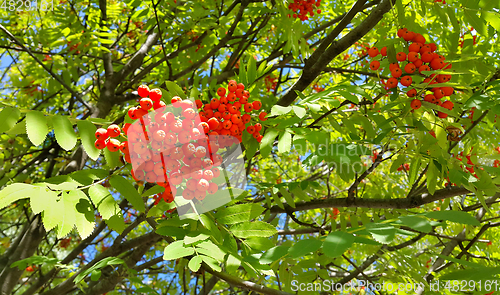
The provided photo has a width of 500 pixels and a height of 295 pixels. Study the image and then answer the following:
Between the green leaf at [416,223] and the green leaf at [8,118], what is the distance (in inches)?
67.5

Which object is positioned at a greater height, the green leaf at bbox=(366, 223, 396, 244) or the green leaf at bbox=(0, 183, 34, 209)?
the green leaf at bbox=(0, 183, 34, 209)

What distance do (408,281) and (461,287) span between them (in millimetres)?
355

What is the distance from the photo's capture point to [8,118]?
1.48 m

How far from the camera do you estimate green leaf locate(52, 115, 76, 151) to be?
148cm

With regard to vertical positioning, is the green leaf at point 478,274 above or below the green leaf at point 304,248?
below

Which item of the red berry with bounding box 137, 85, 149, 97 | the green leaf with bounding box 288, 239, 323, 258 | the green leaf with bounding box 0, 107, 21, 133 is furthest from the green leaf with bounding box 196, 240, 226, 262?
the green leaf with bounding box 0, 107, 21, 133

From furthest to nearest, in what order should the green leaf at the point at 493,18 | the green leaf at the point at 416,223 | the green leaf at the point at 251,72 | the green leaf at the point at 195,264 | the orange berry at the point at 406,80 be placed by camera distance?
the green leaf at the point at 251,72 → the orange berry at the point at 406,80 → the green leaf at the point at 493,18 → the green leaf at the point at 195,264 → the green leaf at the point at 416,223

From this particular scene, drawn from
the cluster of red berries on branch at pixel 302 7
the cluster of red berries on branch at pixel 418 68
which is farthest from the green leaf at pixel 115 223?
the cluster of red berries on branch at pixel 302 7

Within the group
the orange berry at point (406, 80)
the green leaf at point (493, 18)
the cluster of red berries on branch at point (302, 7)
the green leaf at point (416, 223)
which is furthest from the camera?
the cluster of red berries on branch at point (302, 7)

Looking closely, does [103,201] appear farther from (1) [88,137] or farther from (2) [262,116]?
(2) [262,116]

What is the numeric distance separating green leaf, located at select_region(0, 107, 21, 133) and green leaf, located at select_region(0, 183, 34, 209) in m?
0.30

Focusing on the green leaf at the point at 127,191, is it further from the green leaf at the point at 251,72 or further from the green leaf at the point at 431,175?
the green leaf at the point at 431,175

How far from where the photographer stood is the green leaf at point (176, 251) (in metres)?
1.22

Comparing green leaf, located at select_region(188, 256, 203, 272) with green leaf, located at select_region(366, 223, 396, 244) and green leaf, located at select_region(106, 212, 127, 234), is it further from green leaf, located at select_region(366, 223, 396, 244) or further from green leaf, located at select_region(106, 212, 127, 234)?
green leaf, located at select_region(366, 223, 396, 244)
